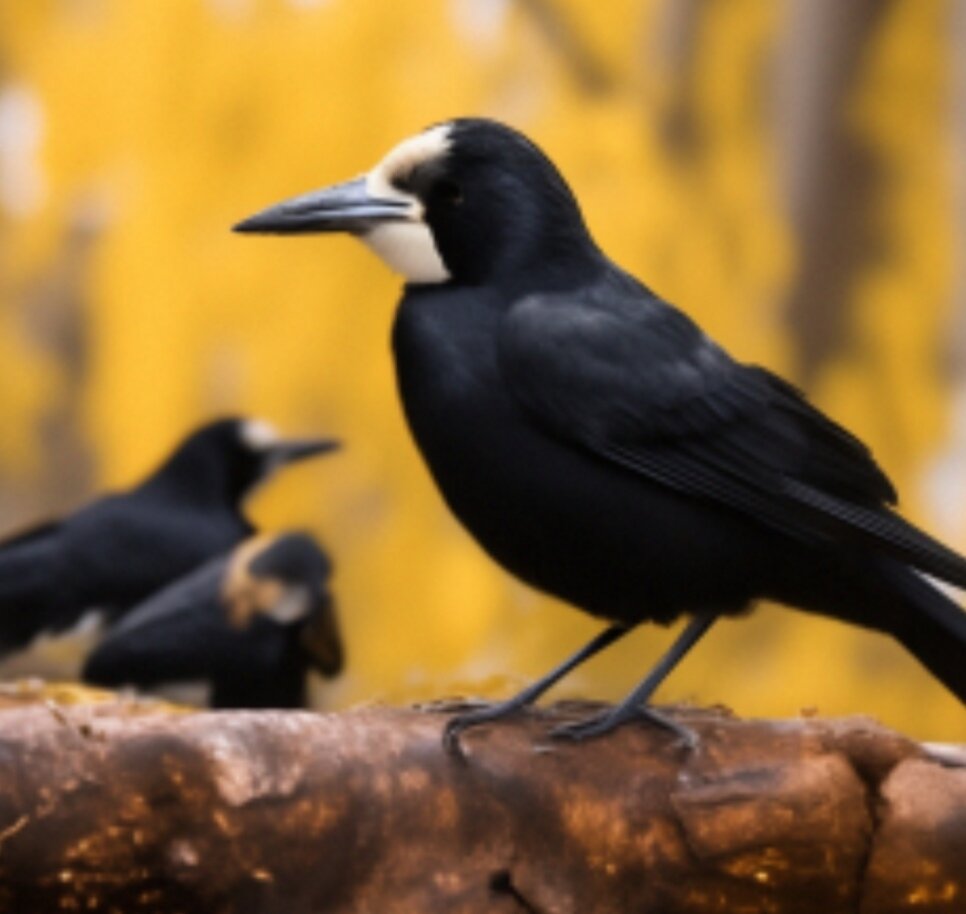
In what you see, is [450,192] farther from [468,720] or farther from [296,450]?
[296,450]

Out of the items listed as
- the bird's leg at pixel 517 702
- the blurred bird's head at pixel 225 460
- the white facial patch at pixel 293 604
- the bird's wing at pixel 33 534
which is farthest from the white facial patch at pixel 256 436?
the bird's leg at pixel 517 702

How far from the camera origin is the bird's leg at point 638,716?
1.83 m

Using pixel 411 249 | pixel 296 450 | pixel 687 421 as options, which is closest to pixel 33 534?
pixel 296 450

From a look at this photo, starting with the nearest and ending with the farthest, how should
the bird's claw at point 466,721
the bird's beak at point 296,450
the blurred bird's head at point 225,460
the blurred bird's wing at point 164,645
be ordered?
the bird's claw at point 466,721
the blurred bird's wing at point 164,645
the blurred bird's head at point 225,460
the bird's beak at point 296,450

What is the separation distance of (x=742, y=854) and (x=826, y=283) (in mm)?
4821

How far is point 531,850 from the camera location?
67.4 inches

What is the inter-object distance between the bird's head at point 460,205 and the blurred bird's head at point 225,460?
2592 mm

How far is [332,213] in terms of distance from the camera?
1.92 m

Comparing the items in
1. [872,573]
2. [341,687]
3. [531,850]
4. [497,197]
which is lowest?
[341,687]

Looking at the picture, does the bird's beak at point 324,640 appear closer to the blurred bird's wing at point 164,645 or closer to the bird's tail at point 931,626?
the blurred bird's wing at point 164,645

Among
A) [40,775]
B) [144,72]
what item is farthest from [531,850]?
[144,72]

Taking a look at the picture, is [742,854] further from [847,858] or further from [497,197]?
[497,197]

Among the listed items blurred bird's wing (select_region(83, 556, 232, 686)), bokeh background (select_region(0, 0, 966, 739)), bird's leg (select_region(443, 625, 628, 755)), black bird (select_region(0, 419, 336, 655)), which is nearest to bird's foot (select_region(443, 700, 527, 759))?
bird's leg (select_region(443, 625, 628, 755))

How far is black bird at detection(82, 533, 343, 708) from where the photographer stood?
3.29 metres
